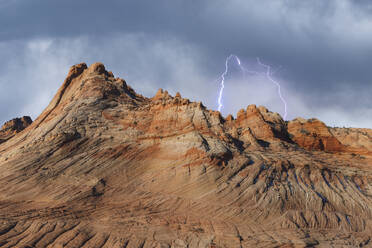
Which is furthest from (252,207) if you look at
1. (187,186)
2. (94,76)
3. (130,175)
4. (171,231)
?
(94,76)

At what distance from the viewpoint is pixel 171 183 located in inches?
846

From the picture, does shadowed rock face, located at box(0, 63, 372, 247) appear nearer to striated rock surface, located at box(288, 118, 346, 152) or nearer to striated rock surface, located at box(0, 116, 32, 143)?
striated rock surface, located at box(288, 118, 346, 152)

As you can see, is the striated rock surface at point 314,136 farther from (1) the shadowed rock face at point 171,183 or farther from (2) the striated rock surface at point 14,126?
(2) the striated rock surface at point 14,126

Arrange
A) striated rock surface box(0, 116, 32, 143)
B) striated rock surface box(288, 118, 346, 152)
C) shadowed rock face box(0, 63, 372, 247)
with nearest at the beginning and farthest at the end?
shadowed rock face box(0, 63, 372, 247), striated rock surface box(288, 118, 346, 152), striated rock surface box(0, 116, 32, 143)

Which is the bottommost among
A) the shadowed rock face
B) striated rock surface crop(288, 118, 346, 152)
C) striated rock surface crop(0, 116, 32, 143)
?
the shadowed rock face

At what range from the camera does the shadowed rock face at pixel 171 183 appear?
16.3 m

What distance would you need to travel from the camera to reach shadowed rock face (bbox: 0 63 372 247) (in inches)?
642

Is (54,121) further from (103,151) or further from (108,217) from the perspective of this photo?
(108,217)

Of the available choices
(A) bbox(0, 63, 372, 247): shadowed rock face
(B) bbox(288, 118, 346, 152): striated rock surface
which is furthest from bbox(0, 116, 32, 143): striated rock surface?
(B) bbox(288, 118, 346, 152): striated rock surface

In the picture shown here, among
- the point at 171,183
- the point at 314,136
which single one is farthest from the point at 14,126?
the point at 314,136

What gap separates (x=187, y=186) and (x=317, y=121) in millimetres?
22905

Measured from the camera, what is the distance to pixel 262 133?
1200 inches

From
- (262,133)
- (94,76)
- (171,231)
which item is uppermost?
(94,76)

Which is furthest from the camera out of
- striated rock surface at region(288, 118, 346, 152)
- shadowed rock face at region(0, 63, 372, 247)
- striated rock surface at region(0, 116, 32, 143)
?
striated rock surface at region(0, 116, 32, 143)
